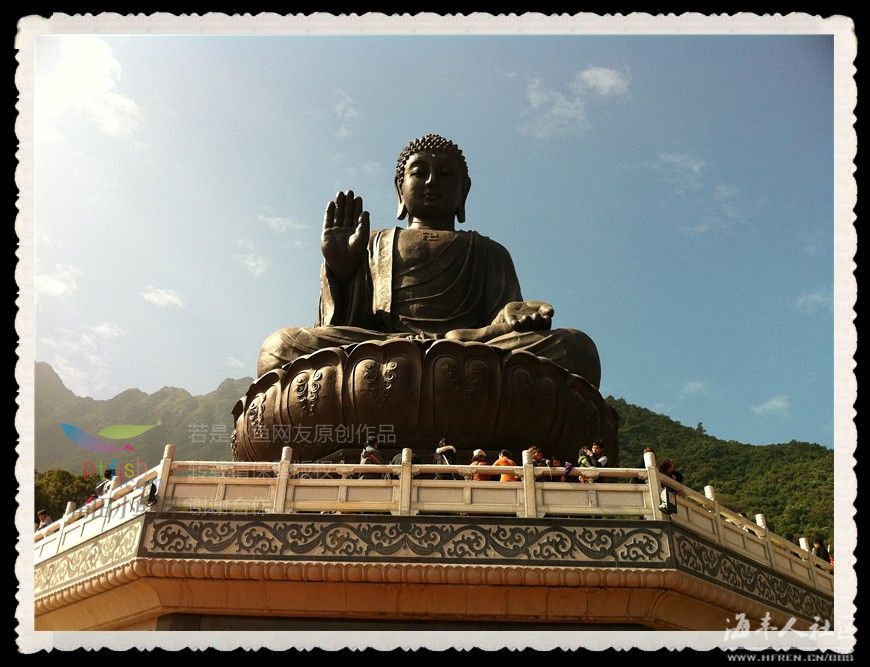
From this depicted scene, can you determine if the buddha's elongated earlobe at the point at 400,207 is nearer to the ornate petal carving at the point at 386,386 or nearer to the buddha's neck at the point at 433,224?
the buddha's neck at the point at 433,224

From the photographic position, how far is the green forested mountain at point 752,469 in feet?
49.9

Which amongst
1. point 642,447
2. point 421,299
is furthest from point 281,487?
point 642,447

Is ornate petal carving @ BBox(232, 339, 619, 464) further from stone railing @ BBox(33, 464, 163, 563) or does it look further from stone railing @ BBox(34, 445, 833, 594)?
stone railing @ BBox(33, 464, 163, 563)

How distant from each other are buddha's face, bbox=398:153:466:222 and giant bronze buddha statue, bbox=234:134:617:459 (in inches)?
0.5

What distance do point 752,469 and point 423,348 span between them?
42.4 ft

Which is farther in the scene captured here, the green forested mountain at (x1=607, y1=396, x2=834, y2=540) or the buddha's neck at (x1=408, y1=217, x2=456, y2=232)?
the green forested mountain at (x1=607, y1=396, x2=834, y2=540)

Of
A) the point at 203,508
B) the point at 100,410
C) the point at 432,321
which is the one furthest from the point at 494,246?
the point at 100,410

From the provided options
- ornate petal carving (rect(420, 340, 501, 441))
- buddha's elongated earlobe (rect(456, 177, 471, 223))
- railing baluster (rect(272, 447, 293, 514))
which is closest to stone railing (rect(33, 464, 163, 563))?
railing baluster (rect(272, 447, 293, 514))

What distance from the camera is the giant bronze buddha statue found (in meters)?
7.44

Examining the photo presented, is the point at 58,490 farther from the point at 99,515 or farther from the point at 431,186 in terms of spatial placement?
the point at 99,515

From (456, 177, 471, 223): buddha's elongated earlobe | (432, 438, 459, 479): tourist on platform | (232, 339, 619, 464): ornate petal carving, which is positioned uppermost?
(456, 177, 471, 223): buddha's elongated earlobe

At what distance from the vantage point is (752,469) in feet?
60.7

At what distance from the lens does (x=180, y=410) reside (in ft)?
82.5

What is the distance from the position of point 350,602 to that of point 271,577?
47 cm
